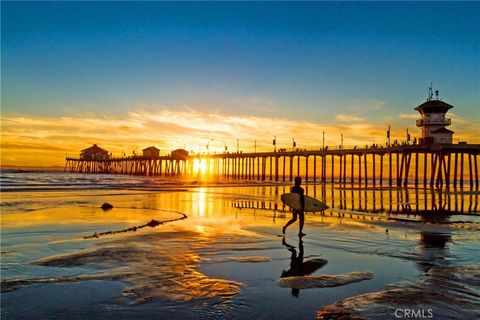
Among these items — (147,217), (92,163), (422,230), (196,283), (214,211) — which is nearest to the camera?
(196,283)

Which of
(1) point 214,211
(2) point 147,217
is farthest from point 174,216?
(1) point 214,211

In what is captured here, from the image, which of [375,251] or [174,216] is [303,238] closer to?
[375,251]

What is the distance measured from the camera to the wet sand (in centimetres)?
587

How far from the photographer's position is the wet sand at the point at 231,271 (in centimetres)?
587

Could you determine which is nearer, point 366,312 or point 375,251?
point 366,312

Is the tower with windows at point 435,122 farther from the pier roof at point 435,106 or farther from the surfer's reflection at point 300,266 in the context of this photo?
the surfer's reflection at point 300,266

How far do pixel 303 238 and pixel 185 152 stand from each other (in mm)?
120517

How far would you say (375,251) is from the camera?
1029 cm

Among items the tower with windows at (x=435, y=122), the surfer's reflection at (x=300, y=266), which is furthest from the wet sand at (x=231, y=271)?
the tower with windows at (x=435, y=122)

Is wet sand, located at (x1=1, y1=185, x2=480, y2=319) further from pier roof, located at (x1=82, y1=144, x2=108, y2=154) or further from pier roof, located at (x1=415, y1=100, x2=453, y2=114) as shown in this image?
pier roof, located at (x1=82, y1=144, x2=108, y2=154)

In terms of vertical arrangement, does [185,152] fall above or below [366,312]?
above

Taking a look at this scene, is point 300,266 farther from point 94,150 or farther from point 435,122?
point 94,150

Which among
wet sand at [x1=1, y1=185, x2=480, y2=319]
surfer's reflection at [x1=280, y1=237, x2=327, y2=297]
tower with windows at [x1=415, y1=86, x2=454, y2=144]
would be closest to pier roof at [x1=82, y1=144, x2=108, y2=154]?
tower with windows at [x1=415, y1=86, x2=454, y2=144]

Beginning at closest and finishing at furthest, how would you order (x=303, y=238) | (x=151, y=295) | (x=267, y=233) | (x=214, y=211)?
(x=151, y=295)
(x=303, y=238)
(x=267, y=233)
(x=214, y=211)
